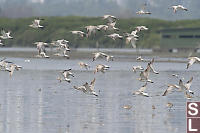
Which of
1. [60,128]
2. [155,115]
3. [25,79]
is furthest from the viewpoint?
[25,79]

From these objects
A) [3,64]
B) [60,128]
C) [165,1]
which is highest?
[165,1]

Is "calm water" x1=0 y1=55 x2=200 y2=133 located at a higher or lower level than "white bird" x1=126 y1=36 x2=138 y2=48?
lower

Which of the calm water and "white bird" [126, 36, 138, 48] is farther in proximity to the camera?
"white bird" [126, 36, 138, 48]

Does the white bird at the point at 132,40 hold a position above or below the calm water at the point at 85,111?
above

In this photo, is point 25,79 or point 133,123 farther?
point 25,79

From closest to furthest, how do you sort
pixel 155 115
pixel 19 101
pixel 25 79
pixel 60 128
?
1. pixel 60 128
2. pixel 155 115
3. pixel 19 101
4. pixel 25 79

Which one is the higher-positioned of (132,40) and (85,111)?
(132,40)

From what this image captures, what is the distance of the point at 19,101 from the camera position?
2013 inches

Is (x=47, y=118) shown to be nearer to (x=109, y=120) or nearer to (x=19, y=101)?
(x=109, y=120)

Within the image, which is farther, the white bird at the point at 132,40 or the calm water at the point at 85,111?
the white bird at the point at 132,40

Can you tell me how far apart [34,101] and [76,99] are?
3285 mm

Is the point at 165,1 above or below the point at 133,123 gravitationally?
above

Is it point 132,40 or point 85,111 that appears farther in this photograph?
point 132,40

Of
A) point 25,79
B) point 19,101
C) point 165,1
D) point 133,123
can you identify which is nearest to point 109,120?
point 133,123
